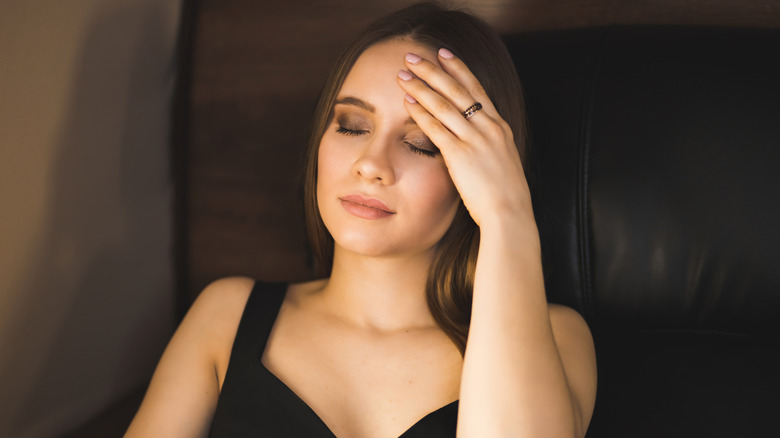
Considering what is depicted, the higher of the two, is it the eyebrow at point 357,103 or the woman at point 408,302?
the eyebrow at point 357,103

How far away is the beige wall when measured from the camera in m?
1.34

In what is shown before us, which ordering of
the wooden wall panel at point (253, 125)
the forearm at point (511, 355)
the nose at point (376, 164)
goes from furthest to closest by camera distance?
the wooden wall panel at point (253, 125) → the nose at point (376, 164) → the forearm at point (511, 355)

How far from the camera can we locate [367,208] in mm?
1232

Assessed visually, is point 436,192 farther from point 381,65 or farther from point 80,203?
point 80,203

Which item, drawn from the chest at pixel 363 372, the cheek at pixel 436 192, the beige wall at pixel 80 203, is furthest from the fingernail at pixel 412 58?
the beige wall at pixel 80 203

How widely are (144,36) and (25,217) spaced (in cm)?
64

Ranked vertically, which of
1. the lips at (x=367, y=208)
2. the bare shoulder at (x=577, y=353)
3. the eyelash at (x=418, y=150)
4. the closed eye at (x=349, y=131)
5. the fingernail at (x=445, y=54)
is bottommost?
the bare shoulder at (x=577, y=353)

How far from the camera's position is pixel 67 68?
145 cm

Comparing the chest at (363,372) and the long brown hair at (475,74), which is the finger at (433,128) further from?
the chest at (363,372)

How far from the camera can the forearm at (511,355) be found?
1065 millimetres

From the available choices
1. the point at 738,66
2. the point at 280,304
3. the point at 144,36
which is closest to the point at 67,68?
the point at 144,36

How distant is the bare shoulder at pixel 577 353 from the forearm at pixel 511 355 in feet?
0.28

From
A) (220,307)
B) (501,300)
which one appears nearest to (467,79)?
(501,300)

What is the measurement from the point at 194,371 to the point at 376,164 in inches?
22.3
